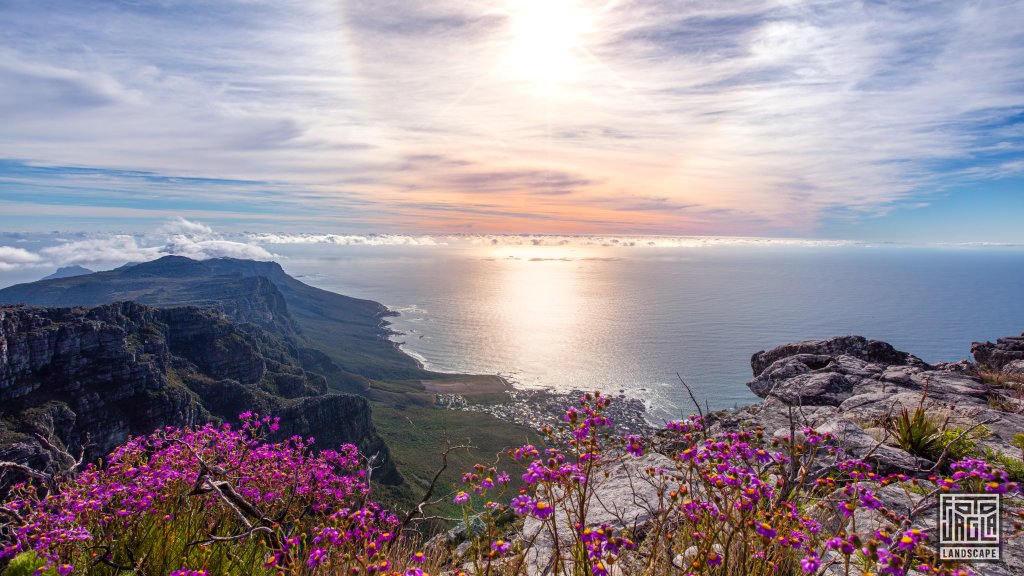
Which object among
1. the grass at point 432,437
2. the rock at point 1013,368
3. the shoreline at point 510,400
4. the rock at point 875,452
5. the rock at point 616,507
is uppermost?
the rock at point 875,452

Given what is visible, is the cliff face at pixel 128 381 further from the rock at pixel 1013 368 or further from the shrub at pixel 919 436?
the rock at pixel 1013 368

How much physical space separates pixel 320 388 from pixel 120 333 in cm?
6785

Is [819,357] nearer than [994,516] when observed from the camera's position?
No

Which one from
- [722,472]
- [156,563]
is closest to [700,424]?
[722,472]

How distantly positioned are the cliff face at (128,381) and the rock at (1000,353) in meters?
80.9

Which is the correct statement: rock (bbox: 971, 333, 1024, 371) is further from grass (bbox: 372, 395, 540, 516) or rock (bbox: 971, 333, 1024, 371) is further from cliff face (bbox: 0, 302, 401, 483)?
grass (bbox: 372, 395, 540, 516)

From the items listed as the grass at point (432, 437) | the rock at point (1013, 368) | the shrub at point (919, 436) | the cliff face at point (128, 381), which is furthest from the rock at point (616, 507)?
the grass at point (432, 437)

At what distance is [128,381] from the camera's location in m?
92.1

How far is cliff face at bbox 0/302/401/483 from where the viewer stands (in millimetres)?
78688

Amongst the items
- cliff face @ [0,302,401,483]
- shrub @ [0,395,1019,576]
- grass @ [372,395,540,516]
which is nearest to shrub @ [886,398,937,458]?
shrub @ [0,395,1019,576]

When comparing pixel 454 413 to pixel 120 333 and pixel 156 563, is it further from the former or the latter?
pixel 156 563

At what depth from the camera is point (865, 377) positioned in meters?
18.1

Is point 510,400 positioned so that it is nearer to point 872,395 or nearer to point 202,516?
point 872,395

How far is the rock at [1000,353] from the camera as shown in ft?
71.3
